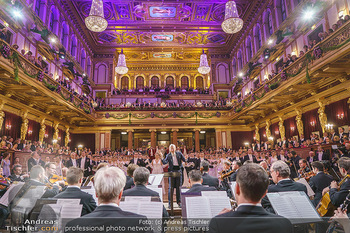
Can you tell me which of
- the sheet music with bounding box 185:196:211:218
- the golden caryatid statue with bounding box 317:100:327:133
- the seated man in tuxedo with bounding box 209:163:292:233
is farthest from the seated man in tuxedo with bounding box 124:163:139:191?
the golden caryatid statue with bounding box 317:100:327:133

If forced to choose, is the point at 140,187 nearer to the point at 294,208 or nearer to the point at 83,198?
the point at 83,198

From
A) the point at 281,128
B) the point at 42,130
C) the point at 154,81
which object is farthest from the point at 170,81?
the point at 42,130

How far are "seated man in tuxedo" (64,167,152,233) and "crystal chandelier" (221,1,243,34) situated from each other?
907cm

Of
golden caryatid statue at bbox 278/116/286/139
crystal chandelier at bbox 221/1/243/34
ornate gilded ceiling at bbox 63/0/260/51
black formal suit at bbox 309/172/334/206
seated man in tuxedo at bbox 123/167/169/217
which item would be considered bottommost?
black formal suit at bbox 309/172/334/206

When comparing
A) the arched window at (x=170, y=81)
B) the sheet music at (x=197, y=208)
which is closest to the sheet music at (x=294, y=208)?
the sheet music at (x=197, y=208)

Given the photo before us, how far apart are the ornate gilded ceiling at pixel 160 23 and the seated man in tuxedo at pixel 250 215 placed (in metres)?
18.7

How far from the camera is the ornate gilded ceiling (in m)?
18.4

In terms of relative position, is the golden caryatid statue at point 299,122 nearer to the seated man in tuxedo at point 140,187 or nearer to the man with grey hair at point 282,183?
the man with grey hair at point 282,183

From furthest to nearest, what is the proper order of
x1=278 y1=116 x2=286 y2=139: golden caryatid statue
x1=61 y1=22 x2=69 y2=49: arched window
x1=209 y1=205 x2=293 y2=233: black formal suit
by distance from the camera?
x1=61 y1=22 x2=69 y2=49: arched window
x1=278 y1=116 x2=286 y2=139: golden caryatid statue
x1=209 y1=205 x2=293 y2=233: black formal suit

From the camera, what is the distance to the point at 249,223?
142cm

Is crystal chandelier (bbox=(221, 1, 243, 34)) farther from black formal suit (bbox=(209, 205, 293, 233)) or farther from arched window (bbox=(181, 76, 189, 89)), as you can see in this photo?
arched window (bbox=(181, 76, 189, 89))

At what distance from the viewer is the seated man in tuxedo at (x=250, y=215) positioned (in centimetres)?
142

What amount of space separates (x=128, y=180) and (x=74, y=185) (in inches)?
71.1

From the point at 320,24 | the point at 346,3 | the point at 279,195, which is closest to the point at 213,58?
the point at 320,24
